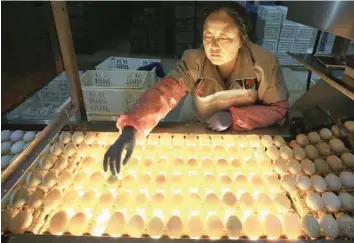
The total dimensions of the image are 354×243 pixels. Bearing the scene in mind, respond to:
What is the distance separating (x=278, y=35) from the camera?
4066 millimetres

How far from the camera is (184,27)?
14.5 ft

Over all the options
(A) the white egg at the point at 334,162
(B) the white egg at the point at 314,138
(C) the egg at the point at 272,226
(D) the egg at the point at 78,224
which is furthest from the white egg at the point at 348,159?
(D) the egg at the point at 78,224

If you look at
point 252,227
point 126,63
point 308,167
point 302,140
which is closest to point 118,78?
point 126,63

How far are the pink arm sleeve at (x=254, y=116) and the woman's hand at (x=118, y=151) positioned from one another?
1.70 ft

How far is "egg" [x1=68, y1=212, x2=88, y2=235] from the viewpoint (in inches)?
32.7

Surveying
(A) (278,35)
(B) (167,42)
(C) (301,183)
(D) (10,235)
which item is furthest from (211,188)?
(B) (167,42)

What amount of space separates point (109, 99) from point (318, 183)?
6.52ft

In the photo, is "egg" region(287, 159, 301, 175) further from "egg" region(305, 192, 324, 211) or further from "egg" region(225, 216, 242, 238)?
"egg" region(225, 216, 242, 238)

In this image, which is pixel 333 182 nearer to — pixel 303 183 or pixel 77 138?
pixel 303 183

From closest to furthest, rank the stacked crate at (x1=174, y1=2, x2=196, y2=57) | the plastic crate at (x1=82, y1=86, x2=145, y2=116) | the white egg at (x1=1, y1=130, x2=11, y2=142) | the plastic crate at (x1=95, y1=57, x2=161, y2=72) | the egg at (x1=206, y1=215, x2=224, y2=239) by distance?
the egg at (x1=206, y1=215, x2=224, y2=239)
the white egg at (x1=1, y1=130, x2=11, y2=142)
the plastic crate at (x1=82, y1=86, x2=145, y2=116)
the plastic crate at (x1=95, y1=57, x2=161, y2=72)
the stacked crate at (x1=174, y1=2, x2=196, y2=57)

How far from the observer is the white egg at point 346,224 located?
0.82 metres

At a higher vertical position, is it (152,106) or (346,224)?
(152,106)

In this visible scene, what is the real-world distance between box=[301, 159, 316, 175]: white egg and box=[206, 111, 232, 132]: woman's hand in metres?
0.37

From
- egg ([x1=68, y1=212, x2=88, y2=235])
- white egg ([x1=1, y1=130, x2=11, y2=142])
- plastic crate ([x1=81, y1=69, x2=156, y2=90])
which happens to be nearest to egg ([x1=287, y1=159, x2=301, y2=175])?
egg ([x1=68, y1=212, x2=88, y2=235])
